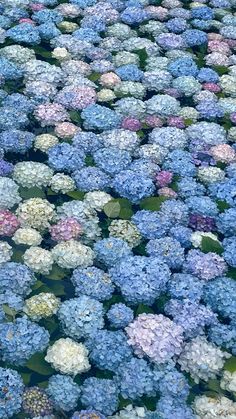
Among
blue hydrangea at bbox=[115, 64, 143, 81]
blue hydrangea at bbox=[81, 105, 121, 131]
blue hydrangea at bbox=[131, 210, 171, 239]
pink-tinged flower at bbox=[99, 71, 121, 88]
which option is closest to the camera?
blue hydrangea at bbox=[131, 210, 171, 239]

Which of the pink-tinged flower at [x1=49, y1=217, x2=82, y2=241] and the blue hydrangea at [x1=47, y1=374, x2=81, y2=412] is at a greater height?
the pink-tinged flower at [x1=49, y1=217, x2=82, y2=241]

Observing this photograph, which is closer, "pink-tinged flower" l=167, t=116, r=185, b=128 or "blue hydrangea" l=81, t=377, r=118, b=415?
"blue hydrangea" l=81, t=377, r=118, b=415

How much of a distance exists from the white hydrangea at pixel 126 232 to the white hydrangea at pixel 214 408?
1.16m

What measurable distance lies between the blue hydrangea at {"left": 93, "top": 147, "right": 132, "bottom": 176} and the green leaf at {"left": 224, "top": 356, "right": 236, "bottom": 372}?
1.68 metres

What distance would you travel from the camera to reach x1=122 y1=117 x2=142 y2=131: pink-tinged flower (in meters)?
4.93

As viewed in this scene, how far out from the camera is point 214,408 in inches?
124

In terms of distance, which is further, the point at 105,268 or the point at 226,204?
the point at 226,204

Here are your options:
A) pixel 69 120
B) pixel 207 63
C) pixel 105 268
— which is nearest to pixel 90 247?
pixel 105 268

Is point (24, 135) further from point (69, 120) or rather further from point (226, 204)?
point (226, 204)

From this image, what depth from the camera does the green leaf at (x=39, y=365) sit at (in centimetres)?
326

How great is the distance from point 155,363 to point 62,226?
1135 millimetres

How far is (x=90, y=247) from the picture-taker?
3988 mm

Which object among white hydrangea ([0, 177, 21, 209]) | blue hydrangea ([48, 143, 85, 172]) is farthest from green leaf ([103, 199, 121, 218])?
white hydrangea ([0, 177, 21, 209])

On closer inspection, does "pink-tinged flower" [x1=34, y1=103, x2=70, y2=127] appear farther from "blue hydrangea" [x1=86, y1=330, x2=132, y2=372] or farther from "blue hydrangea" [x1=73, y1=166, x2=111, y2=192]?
"blue hydrangea" [x1=86, y1=330, x2=132, y2=372]
